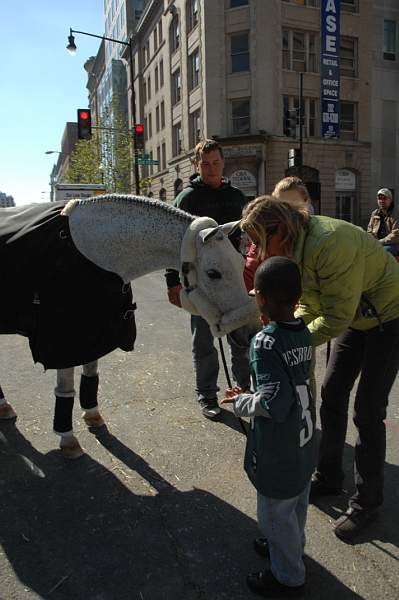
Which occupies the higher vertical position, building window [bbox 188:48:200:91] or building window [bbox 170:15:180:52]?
building window [bbox 170:15:180:52]

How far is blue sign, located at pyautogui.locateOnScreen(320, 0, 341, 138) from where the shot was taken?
2455 centimetres

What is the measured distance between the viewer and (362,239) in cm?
233

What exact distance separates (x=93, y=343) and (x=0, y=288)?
688 millimetres

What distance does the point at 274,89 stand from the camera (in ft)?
82.7

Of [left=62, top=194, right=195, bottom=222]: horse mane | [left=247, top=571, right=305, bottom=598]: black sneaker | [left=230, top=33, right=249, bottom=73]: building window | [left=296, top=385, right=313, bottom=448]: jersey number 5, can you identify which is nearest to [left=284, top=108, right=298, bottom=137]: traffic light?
[left=230, top=33, right=249, bottom=73]: building window

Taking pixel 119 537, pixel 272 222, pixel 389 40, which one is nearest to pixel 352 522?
pixel 119 537

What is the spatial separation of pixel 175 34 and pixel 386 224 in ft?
93.2

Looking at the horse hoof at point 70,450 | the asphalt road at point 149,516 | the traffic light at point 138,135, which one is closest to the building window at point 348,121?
the traffic light at point 138,135

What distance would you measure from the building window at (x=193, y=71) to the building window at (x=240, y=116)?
12.1ft

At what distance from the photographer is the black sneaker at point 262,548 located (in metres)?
2.31

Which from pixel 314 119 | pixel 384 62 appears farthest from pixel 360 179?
pixel 384 62

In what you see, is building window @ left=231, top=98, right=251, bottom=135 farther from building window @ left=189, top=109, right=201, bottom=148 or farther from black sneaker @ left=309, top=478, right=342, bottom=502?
black sneaker @ left=309, top=478, right=342, bottom=502

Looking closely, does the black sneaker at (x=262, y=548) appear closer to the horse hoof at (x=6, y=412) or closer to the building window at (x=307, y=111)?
the horse hoof at (x=6, y=412)

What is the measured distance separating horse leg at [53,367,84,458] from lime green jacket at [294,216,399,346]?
181 cm
